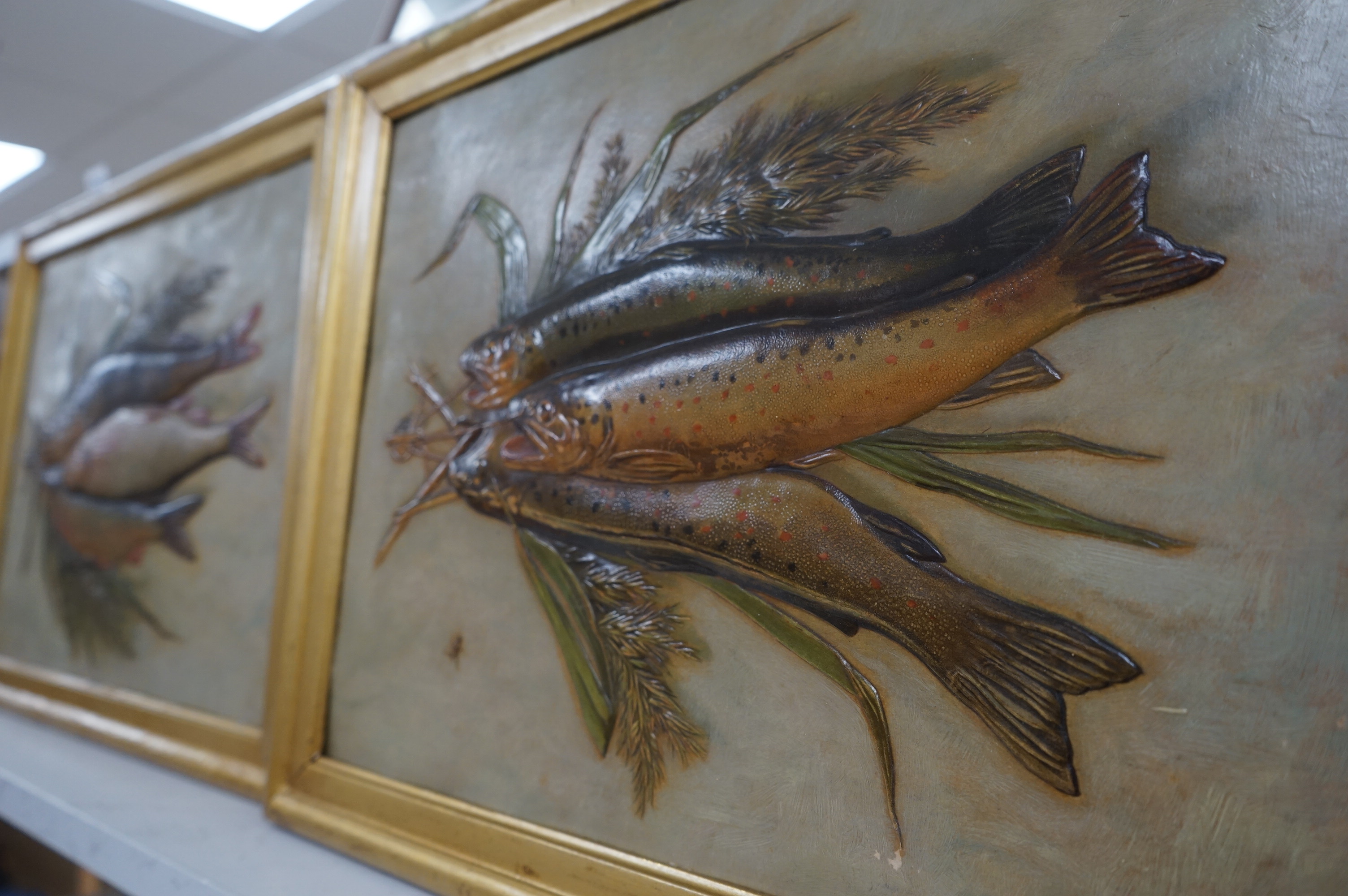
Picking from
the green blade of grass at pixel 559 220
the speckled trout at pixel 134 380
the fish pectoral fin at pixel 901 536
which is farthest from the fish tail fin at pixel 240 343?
the fish pectoral fin at pixel 901 536

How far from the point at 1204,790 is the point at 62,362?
165 cm

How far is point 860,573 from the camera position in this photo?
24.6 inches

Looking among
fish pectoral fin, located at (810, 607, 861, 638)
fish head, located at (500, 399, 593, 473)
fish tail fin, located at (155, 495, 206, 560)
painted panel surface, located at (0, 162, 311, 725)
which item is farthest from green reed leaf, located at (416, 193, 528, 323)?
fish tail fin, located at (155, 495, 206, 560)

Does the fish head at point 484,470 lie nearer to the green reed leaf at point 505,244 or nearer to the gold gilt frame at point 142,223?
the green reed leaf at point 505,244

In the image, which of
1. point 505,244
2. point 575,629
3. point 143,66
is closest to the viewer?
point 575,629

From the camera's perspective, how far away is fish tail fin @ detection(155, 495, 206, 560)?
115cm

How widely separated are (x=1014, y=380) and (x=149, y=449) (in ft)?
3.85

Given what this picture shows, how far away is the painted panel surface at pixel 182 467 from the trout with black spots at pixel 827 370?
472 mm

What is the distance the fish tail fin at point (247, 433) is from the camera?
43.3 inches

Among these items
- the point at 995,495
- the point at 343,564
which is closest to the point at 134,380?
the point at 343,564

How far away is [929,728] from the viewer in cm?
59

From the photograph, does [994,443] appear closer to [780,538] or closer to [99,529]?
[780,538]

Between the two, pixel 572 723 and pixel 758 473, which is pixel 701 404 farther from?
pixel 572 723

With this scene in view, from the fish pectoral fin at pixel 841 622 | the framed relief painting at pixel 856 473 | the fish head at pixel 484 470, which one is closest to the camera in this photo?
the framed relief painting at pixel 856 473
